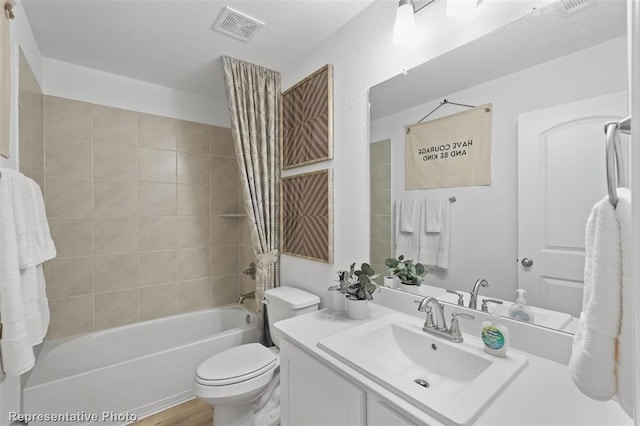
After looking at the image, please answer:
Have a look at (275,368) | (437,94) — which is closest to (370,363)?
(275,368)

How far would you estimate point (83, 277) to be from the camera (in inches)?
84.3

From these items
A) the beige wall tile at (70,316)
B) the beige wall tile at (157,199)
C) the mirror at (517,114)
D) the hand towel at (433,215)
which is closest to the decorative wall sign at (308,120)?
the mirror at (517,114)

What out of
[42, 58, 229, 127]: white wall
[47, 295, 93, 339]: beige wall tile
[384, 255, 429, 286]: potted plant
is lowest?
[47, 295, 93, 339]: beige wall tile

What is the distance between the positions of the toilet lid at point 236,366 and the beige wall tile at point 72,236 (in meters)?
1.38

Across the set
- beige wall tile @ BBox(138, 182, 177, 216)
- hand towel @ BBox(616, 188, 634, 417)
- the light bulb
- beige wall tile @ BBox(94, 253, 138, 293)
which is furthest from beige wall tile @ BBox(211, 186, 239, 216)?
hand towel @ BBox(616, 188, 634, 417)

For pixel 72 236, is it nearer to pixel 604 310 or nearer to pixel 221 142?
pixel 221 142

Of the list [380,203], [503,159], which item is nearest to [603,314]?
[503,159]

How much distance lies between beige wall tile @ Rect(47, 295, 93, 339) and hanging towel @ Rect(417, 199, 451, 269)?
2.44m

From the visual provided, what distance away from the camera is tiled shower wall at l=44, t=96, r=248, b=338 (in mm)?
2078

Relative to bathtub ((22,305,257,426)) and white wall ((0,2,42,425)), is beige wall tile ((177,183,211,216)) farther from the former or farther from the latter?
white wall ((0,2,42,425))

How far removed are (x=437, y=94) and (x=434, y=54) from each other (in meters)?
Result: 0.18

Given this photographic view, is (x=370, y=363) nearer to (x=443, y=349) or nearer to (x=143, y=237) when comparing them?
(x=443, y=349)

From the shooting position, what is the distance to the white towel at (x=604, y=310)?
1.61 feet

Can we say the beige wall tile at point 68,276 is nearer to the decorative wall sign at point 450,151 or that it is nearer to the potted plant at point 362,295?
the potted plant at point 362,295
